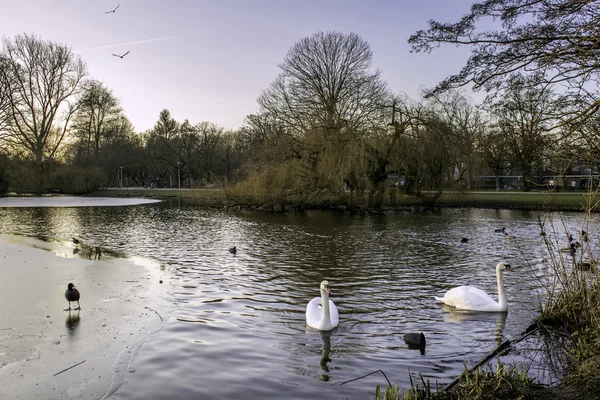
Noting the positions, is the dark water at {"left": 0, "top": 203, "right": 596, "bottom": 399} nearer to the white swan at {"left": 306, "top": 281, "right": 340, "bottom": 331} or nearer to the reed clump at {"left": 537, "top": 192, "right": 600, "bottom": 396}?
the white swan at {"left": 306, "top": 281, "right": 340, "bottom": 331}

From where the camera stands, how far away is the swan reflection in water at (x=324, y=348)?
511cm

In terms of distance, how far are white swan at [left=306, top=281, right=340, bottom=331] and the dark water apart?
0.40 ft

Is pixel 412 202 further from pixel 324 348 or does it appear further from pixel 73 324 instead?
pixel 73 324

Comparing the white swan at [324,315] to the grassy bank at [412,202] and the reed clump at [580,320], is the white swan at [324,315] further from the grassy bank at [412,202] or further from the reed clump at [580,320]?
the grassy bank at [412,202]

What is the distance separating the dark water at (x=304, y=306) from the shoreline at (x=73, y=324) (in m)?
0.32

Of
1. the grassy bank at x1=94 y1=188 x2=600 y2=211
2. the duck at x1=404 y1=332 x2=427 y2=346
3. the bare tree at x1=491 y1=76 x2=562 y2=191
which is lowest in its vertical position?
the duck at x1=404 y1=332 x2=427 y2=346

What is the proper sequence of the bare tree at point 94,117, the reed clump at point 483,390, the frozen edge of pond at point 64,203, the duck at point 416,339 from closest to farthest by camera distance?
the reed clump at point 483,390 → the duck at point 416,339 → the frozen edge of pond at point 64,203 → the bare tree at point 94,117

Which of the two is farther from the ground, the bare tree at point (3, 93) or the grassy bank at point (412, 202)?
the bare tree at point (3, 93)

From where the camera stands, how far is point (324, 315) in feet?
21.4

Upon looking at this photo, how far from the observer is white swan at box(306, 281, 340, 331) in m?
6.50

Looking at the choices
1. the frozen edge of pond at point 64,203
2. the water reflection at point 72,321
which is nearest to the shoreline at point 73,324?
the water reflection at point 72,321

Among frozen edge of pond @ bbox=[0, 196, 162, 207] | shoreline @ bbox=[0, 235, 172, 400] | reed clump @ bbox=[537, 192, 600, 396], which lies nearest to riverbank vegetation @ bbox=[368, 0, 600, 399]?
reed clump @ bbox=[537, 192, 600, 396]

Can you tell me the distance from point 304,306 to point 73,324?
11.5 ft

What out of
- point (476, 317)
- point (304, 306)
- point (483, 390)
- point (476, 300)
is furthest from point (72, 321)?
point (476, 300)
